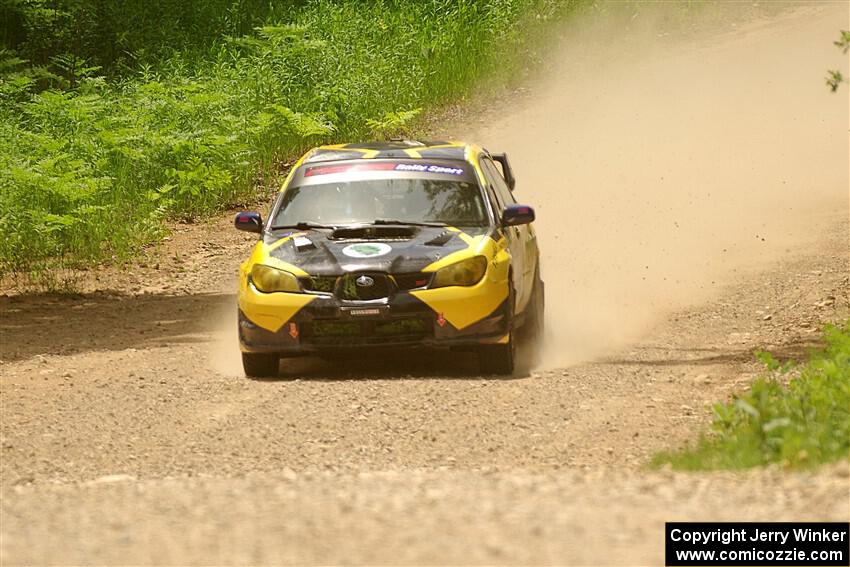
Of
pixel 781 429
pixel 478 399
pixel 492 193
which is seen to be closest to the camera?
pixel 781 429

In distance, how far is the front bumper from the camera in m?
10.7

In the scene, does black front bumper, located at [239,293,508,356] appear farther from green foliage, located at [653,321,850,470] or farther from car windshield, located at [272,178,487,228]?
green foliage, located at [653,321,850,470]

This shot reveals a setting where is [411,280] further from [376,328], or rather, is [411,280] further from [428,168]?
[428,168]

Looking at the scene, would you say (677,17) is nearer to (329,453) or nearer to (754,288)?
(754,288)

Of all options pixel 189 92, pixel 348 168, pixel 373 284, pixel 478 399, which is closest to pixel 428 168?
pixel 348 168

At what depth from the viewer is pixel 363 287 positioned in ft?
35.3

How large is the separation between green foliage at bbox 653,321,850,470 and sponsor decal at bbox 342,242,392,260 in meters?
2.74

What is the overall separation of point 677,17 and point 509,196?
798 inches

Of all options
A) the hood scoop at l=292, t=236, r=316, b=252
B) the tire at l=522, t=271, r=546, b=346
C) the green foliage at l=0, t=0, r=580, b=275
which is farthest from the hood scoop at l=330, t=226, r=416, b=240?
the green foliage at l=0, t=0, r=580, b=275

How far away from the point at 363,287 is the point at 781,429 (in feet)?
12.7

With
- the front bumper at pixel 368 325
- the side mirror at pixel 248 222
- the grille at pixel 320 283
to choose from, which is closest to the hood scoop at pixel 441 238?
the front bumper at pixel 368 325

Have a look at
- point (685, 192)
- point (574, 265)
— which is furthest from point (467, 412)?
point (685, 192)

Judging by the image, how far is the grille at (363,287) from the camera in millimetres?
10742

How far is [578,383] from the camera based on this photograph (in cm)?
1072
